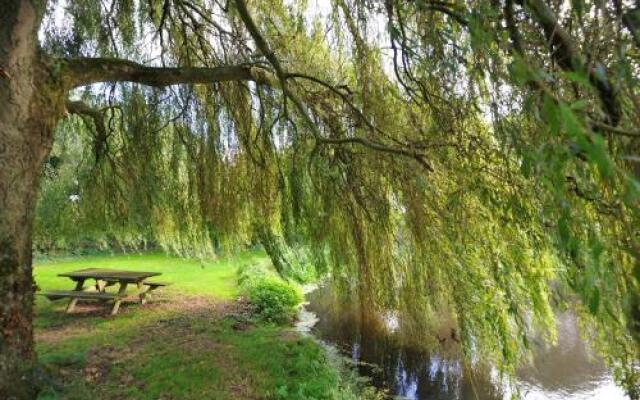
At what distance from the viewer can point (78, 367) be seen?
566 cm

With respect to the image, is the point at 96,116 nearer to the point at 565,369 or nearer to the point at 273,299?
the point at 273,299

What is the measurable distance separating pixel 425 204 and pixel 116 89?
3.29m

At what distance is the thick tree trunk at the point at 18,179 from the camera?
2955mm

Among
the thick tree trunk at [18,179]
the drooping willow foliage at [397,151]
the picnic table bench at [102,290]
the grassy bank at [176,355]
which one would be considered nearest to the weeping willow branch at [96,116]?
the drooping willow foliage at [397,151]

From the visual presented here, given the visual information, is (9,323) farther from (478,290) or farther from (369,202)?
(478,290)

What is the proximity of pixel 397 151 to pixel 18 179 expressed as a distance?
237 centimetres

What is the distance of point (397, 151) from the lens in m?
2.60

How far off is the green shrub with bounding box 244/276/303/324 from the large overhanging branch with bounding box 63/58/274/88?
5828 mm

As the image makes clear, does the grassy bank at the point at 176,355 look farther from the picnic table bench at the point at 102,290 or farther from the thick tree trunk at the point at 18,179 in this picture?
the thick tree trunk at the point at 18,179

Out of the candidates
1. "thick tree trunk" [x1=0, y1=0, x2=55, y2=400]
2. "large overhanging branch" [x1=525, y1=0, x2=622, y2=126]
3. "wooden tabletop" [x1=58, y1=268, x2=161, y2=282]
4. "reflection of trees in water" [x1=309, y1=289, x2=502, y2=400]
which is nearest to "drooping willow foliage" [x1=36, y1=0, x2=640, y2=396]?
"large overhanging branch" [x1=525, y1=0, x2=622, y2=126]

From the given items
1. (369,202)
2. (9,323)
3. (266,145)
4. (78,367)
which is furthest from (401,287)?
(78,367)

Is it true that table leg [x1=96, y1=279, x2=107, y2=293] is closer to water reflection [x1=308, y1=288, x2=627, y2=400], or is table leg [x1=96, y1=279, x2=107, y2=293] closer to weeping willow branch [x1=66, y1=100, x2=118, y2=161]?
water reflection [x1=308, y1=288, x2=627, y2=400]

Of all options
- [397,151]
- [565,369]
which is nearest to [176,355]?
[397,151]

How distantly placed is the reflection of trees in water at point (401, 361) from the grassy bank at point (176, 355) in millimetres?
1057
